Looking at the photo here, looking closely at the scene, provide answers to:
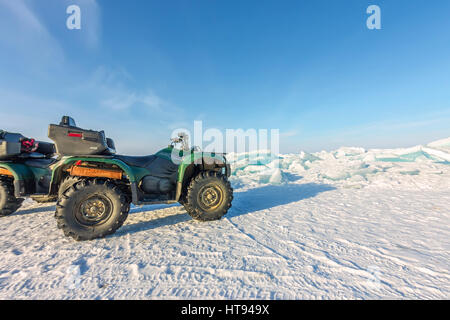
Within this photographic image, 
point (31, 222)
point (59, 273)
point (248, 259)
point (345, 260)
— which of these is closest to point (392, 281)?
point (345, 260)

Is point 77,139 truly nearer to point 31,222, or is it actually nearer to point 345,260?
point 31,222

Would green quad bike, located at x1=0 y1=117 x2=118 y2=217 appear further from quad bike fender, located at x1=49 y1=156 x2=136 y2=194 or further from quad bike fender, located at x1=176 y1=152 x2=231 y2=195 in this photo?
quad bike fender, located at x1=176 y1=152 x2=231 y2=195

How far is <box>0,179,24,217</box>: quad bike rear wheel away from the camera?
3426 mm

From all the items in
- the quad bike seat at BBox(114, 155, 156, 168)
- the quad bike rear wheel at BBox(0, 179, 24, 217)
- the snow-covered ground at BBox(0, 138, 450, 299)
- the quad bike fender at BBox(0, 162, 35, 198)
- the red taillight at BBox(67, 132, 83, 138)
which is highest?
the red taillight at BBox(67, 132, 83, 138)

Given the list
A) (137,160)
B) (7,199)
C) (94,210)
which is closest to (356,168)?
(137,160)

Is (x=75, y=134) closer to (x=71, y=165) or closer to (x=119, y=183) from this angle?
(x=71, y=165)

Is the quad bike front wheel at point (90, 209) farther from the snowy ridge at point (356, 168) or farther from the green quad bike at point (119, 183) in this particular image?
the snowy ridge at point (356, 168)

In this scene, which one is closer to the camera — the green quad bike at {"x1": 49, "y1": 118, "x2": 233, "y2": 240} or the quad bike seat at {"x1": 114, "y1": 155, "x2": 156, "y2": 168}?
the green quad bike at {"x1": 49, "y1": 118, "x2": 233, "y2": 240}

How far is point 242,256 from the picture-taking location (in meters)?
1.99

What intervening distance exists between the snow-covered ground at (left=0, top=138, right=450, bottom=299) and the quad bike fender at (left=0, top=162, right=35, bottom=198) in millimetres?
559

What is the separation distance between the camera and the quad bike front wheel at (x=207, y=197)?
321 cm

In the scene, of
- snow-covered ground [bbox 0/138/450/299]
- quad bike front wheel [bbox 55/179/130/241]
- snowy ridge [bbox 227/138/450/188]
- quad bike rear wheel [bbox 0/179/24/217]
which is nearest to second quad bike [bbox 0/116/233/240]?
quad bike front wheel [bbox 55/179/130/241]

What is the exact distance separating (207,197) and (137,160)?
4.90 feet
